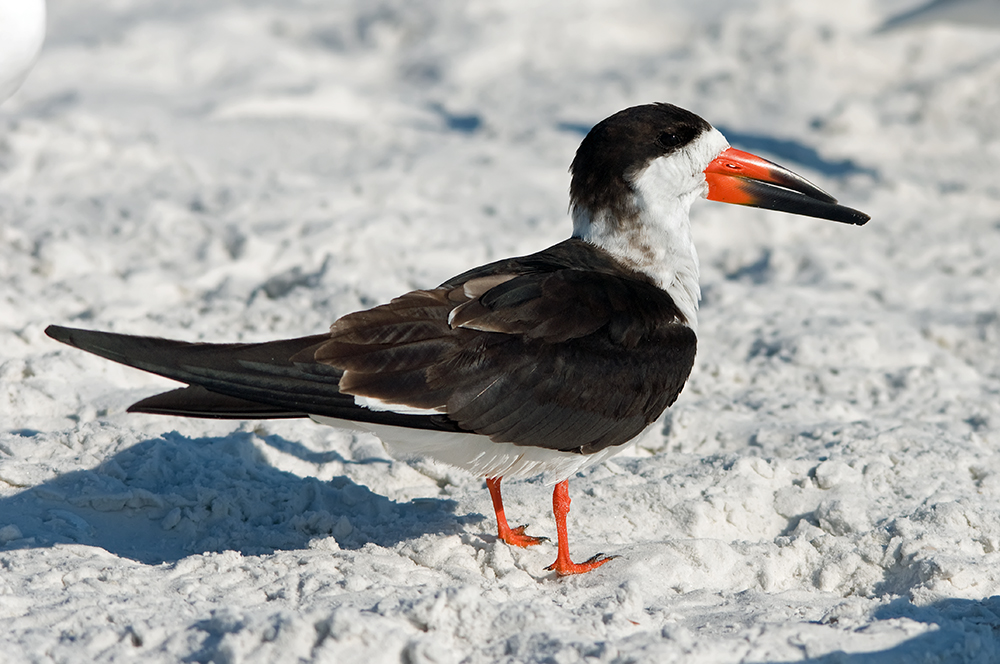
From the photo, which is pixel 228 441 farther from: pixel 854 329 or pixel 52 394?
pixel 854 329

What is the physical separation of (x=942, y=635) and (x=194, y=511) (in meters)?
2.28

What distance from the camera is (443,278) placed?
18.6ft

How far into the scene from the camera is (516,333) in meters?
3.11

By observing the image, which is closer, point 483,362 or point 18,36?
point 483,362

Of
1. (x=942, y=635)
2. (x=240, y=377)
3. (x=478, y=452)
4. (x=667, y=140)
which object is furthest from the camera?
(x=667, y=140)

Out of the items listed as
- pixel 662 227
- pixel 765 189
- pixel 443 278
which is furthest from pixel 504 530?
pixel 443 278

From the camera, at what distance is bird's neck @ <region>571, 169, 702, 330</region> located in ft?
11.8

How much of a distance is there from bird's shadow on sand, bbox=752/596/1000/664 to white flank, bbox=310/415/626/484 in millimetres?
960

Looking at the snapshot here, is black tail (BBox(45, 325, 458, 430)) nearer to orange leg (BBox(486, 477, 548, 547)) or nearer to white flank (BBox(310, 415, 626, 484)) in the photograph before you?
white flank (BBox(310, 415, 626, 484))

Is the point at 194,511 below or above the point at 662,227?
below

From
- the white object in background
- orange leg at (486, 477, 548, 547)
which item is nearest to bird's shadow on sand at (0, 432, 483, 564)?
orange leg at (486, 477, 548, 547)

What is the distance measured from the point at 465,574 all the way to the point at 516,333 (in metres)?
0.75

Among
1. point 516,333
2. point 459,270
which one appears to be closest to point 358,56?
point 459,270

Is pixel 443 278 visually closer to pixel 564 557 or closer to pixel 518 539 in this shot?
pixel 518 539
